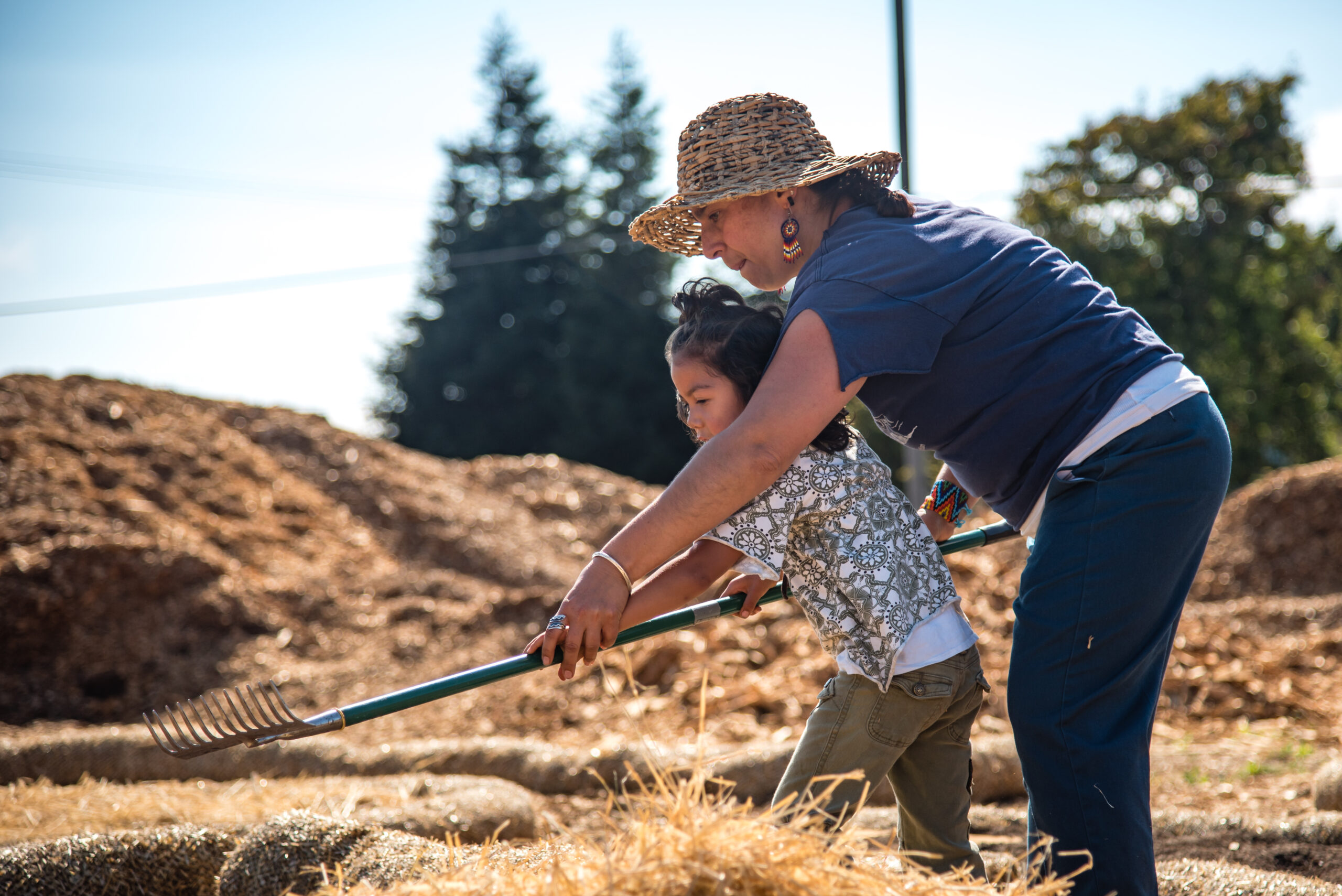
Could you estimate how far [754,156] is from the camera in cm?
198

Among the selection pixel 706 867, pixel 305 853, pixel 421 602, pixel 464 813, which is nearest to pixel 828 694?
pixel 706 867

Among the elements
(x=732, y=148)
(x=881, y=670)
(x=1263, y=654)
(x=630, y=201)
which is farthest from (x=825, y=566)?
(x=630, y=201)

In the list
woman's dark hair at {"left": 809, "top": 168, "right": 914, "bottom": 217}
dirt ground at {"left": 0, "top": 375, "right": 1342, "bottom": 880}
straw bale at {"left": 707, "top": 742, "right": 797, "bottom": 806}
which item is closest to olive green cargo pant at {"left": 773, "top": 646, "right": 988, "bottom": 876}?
woman's dark hair at {"left": 809, "top": 168, "right": 914, "bottom": 217}

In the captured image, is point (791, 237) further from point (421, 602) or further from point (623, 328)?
point (623, 328)

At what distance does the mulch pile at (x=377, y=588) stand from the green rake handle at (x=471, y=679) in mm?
2232

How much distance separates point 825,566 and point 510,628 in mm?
5212

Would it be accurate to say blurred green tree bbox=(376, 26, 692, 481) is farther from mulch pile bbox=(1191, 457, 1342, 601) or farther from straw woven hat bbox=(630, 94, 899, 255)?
straw woven hat bbox=(630, 94, 899, 255)

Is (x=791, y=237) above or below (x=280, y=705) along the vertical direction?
above

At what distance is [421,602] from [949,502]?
20.2 feet

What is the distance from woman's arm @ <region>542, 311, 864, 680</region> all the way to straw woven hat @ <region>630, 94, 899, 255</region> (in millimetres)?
379

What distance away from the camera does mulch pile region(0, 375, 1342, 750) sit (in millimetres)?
5520

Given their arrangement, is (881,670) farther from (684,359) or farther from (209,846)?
(209,846)

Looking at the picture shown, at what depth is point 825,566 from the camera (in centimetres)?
194

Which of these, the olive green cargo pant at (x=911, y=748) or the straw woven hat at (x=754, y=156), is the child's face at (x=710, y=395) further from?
the olive green cargo pant at (x=911, y=748)
